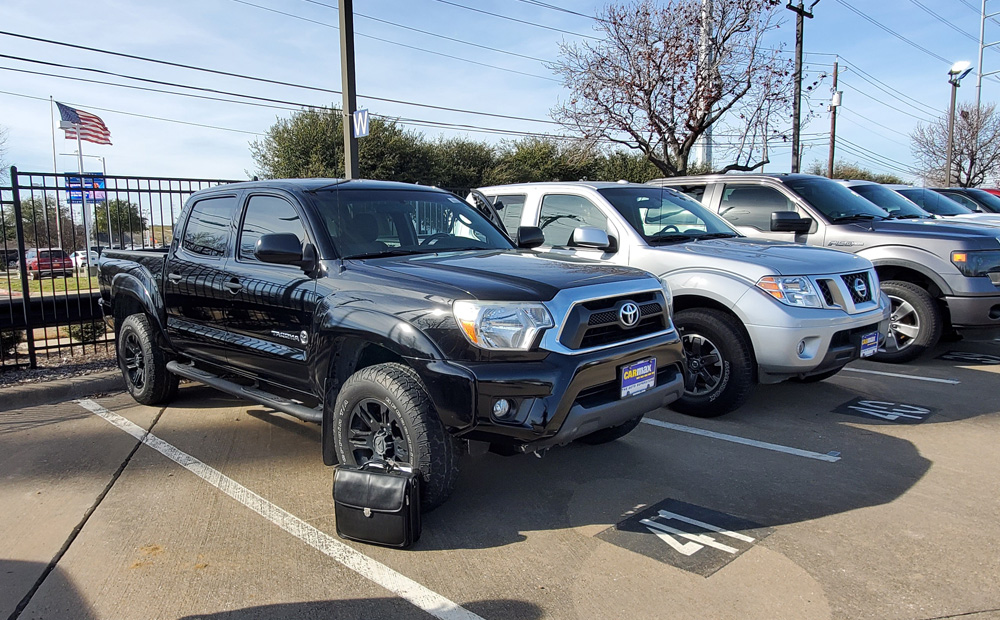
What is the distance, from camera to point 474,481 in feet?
14.3

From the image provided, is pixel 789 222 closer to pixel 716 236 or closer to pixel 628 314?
pixel 716 236

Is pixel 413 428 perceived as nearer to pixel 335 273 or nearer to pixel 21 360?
pixel 335 273

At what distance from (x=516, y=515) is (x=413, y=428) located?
87 cm

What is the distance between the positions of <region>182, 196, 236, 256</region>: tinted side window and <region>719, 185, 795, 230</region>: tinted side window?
5.29 meters

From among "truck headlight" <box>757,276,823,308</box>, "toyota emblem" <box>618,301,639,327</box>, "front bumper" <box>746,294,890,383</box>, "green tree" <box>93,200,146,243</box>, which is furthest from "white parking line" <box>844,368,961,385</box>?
"green tree" <box>93,200,146,243</box>

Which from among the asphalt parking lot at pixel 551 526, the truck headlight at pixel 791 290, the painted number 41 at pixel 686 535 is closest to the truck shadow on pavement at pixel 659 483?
the asphalt parking lot at pixel 551 526

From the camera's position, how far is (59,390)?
6594mm

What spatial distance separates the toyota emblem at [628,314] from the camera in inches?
147

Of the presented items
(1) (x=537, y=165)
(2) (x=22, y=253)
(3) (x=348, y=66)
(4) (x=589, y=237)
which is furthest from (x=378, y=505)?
(1) (x=537, y=165)

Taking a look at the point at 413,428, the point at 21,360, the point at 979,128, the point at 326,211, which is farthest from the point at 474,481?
the point at 979,128

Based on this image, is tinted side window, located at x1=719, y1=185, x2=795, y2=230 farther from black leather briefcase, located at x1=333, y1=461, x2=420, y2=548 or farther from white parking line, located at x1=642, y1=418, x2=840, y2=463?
black leather briefcase, located at x1=333, y1=461, x2=420, y2=548

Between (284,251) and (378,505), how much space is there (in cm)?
154

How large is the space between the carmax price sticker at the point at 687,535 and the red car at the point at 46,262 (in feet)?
21.9

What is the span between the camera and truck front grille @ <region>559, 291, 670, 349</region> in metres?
3.47
